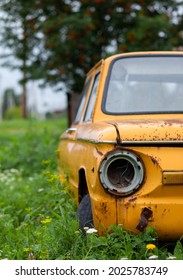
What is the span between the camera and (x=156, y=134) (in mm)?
3602

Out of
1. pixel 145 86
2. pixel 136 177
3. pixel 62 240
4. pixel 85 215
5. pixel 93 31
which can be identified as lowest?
pixel 62 240

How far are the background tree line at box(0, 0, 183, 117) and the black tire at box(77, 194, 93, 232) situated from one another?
8.28 m

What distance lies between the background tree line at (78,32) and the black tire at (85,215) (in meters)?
8.28

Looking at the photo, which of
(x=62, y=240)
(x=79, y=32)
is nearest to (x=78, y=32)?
(x=79, y=32)

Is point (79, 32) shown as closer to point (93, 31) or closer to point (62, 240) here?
point (93, 31)

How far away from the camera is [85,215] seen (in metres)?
4.04

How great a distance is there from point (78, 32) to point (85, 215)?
867 centimetres

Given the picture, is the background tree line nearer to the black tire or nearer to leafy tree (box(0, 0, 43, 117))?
leafy tree (box(0, 0, 43, 117))

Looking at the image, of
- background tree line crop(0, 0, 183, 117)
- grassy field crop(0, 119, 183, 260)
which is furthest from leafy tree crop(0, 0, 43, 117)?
grassy field crop(0, 119, 183, 260)

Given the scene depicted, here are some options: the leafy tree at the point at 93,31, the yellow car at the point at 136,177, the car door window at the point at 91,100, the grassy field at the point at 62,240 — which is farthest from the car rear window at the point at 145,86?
the leafy tree at the point at 93,31

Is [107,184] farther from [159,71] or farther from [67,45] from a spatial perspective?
[67,45]

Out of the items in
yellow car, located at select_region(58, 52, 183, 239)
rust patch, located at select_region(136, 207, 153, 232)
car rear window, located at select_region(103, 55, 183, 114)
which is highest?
car rear window, located at select_region(103, 55, 183, 114)

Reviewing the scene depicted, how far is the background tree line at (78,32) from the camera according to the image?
12.4 metres

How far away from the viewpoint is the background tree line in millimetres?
12359
